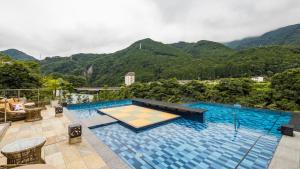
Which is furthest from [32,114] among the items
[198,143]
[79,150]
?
[198,143]

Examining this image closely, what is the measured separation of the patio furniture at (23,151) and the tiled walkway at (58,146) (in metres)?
0.47

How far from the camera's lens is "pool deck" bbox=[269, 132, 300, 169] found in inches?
133

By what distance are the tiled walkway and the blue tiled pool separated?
1.09 meters

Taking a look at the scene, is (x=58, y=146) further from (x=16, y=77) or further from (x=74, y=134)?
(x=16, y=77)

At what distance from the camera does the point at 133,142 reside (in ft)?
17.1

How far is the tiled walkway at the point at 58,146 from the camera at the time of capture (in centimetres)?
307

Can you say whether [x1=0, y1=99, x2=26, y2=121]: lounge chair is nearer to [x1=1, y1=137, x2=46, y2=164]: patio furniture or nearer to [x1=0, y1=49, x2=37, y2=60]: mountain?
[x1=1, y1=137, x2=46, y2=164]: patio furniture

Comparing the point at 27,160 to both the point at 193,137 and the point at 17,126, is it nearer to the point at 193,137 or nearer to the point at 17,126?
the point at 17,126

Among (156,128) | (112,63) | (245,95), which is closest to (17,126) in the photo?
(156,128)

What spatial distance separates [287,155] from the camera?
3.86m

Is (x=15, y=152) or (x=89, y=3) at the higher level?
(x=89, y=3)

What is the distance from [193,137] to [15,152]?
514cm

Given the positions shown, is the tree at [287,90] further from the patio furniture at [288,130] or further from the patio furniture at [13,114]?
the patio furniture at [13,114]

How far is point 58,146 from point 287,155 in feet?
19.5
